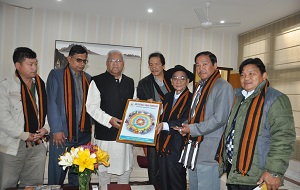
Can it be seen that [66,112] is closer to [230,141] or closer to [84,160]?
[84,160]

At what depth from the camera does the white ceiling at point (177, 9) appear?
5.42m

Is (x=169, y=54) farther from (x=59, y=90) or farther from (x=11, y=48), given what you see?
(x=59, y=90)

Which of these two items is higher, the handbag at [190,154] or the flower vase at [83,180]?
the handbag at [190,154]

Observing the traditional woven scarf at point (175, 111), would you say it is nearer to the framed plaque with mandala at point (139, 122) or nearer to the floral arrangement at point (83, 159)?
the framed plaque with mandala at point (139, 122)

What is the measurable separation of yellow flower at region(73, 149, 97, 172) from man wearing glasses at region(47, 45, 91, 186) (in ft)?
3.04

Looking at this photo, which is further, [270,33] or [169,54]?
[169,54]

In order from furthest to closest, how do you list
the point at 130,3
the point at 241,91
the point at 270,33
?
the point at 270,33 → the point at 130,3 → the point at 241,91

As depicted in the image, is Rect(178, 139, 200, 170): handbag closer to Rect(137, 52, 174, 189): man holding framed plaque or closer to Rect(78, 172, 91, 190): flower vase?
Rect(137, 52, 174, 189): man holding framed plaque

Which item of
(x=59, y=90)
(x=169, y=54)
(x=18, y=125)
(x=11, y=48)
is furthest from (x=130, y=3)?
(x=18, y=125)

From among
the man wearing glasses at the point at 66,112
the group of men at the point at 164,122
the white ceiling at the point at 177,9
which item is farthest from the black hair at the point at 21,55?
the white ceiling at the point at 177,9

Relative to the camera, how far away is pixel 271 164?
167cm

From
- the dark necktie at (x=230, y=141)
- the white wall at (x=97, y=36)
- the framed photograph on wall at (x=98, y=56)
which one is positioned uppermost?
the white wall at (x=97, y=36)

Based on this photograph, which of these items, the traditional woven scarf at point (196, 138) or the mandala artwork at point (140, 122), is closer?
the traditional woven scarf at point (196, 138)

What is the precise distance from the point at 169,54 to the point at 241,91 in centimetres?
532
